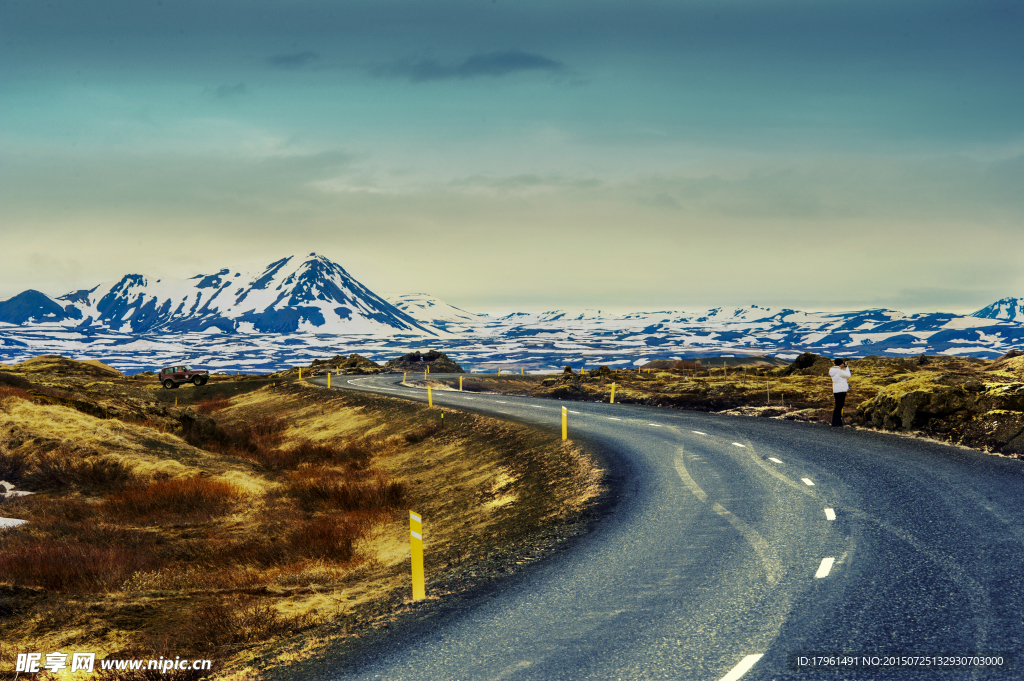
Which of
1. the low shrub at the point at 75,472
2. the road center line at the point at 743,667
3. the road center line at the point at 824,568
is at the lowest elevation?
the low shrub at the point at 75,472

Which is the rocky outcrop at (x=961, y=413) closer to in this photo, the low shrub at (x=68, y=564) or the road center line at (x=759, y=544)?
the road center line at (x=759, y=544)

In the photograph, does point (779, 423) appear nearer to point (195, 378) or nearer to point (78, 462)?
point (78, 462)

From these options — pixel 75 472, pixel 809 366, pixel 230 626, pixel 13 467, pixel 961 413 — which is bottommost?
pixel 75 472

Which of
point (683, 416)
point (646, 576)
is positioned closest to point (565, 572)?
point (646, 576)

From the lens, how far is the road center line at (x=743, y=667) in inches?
248

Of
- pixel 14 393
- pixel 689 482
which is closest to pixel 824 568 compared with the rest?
pixel 689 482

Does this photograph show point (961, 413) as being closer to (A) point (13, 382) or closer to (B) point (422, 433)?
(B) point (422, 433)

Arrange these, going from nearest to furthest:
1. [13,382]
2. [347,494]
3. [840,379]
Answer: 1. [347,494]
2. [840,379]
3. [13,382]

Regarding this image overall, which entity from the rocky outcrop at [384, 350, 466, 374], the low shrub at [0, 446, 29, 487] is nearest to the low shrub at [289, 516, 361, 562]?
the low shrub at [0, 446, 29, 487]

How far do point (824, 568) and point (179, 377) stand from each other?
2828 inches

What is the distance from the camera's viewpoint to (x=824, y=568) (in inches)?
360

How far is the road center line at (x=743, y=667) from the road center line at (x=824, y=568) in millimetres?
2650

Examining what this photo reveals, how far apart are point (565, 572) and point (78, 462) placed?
17.7 meters

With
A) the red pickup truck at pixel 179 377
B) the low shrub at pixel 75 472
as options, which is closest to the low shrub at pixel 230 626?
the low shrub at pixel 75 472
